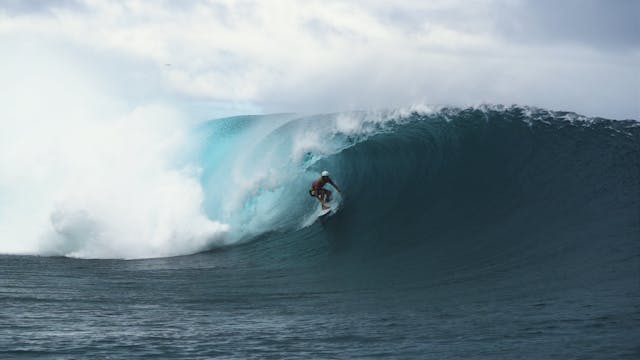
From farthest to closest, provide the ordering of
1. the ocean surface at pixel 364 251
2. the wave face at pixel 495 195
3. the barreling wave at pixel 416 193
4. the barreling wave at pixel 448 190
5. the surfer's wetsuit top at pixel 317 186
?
the surfer's wetsuit top at pixel 317 186
the barreling wave at pixel 416 193
the barreling wave at pixel 448 190
the wave face at pixel 495 195
the ocean surface at pixel 364 251

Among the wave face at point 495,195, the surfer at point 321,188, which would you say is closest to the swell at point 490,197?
the wave face at point 495,195

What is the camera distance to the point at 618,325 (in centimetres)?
795

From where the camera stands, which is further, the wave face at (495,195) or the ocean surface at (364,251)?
the wave face at (495,195)

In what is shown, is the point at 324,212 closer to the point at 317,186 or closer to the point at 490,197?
the point at 317,186

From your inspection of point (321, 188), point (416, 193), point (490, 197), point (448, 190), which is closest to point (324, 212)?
point (321, 188)

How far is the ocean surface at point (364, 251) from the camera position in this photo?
26.6ft

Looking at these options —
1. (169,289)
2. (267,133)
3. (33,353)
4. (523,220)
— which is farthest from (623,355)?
(267,133)

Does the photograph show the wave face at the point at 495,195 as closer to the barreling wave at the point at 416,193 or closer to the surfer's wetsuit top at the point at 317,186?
the barreling wave at the point at 416,193

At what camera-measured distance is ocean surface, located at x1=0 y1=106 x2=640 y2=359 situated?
8109mm

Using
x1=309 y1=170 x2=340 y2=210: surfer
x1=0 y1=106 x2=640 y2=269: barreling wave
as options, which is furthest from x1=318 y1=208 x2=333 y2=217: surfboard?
x1=0 y1=106 x2=640 y2=269: barreling wave

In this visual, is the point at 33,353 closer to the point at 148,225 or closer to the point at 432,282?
the point at 432,282

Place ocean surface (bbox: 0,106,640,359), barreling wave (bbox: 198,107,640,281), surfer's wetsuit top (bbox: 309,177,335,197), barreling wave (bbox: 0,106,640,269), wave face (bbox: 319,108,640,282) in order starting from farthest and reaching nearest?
surfer's wetsuit top (bbox: 309,177,335,197) < barreling wave (bbox: 0,106,640,269) < barreling wave (bbox: 198,107,640,281) < wave face (bbox: 319,108,640,282) < ocean surface (bbox: 0,106,640,359)

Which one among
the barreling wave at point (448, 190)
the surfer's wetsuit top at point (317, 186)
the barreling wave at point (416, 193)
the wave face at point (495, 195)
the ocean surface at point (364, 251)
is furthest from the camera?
the surfer's wetsuit top at point (317, 186)

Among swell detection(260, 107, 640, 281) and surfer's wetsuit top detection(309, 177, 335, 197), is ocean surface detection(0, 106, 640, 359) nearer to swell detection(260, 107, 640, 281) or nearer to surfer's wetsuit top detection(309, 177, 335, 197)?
swell detection(260, 107, 640, 281)
